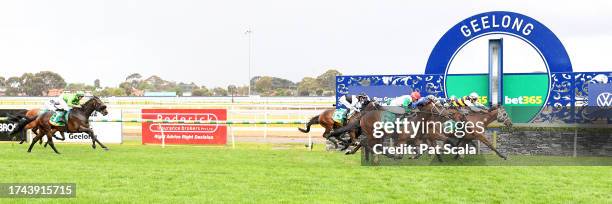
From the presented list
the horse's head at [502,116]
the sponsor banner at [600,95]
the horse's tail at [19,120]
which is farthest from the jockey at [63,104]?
the sponsor banner at [600,95]

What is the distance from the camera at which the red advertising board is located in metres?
16.7

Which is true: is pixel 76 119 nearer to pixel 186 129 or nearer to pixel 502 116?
pixel 186 129

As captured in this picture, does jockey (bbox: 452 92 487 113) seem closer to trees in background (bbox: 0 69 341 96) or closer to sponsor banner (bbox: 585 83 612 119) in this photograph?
sponsor banner (bbox: 585 83 612 119)

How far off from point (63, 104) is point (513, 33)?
961cm

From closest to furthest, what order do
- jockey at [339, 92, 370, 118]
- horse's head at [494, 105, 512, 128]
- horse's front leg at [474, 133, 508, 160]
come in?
1. horse's front leg at [474, 133, 508, 160]
2. horse's head at [494, 105, 512, 128]
3. jockey at [339, 92, 370, 118]

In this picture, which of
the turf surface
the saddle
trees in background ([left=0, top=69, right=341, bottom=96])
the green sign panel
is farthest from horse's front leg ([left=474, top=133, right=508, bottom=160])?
trees in background ([left=0, top=69, right=341, bottom=96])

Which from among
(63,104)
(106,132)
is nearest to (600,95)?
(63,104)

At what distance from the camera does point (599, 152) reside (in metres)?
11.7

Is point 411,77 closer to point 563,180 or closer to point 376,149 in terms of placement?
point 376,149

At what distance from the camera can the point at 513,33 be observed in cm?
1371

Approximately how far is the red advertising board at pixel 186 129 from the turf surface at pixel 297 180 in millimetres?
3749

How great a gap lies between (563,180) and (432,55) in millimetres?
5655

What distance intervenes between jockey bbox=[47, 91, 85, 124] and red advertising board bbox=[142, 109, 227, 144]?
2.77 metres

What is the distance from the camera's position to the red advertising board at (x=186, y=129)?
54.6 ft
